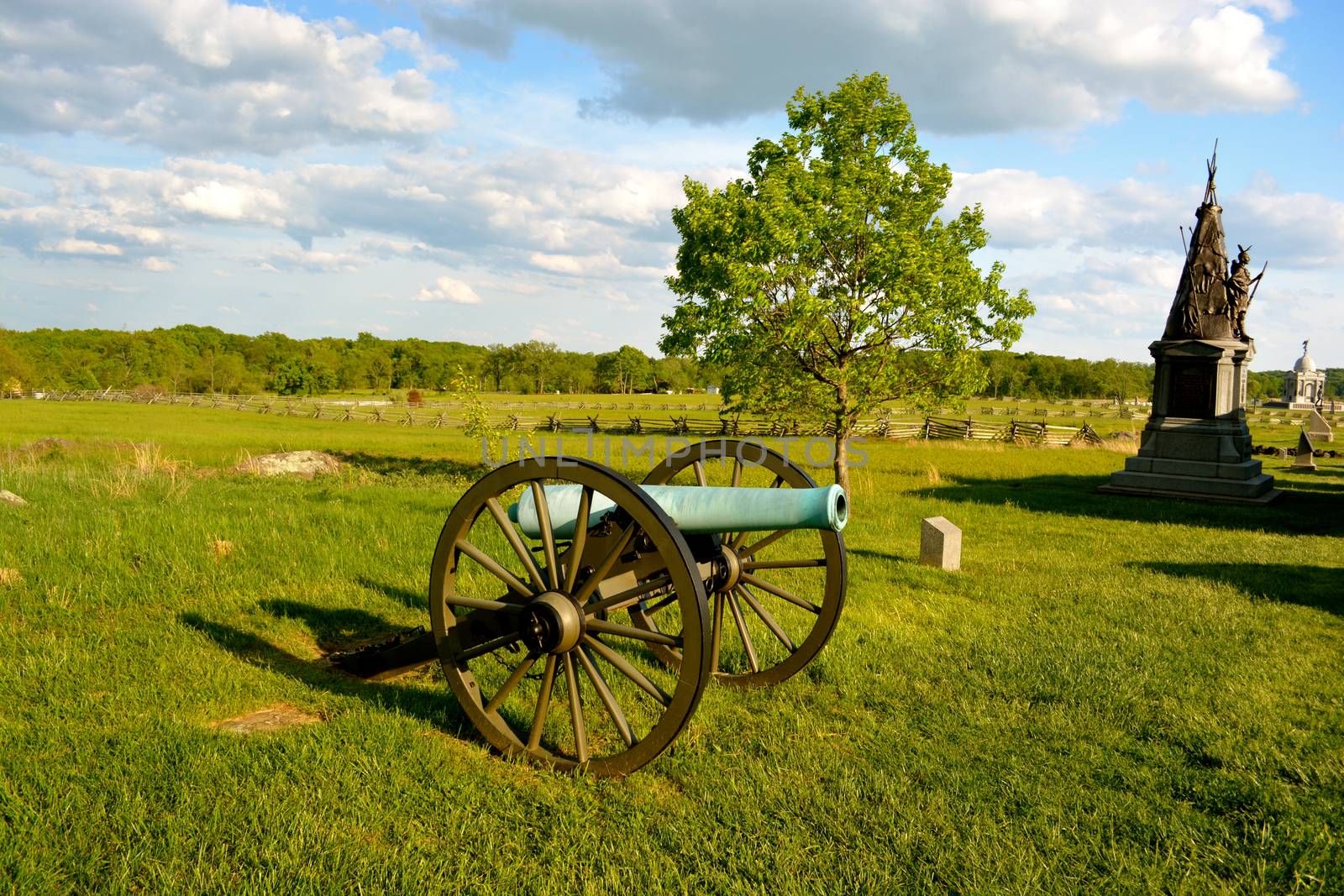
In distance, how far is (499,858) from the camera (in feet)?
10.2

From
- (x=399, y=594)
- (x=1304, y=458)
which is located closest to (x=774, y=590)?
(x=399, y=594)

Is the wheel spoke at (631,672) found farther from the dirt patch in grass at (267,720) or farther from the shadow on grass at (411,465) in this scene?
the shadow on grass at (411,465)

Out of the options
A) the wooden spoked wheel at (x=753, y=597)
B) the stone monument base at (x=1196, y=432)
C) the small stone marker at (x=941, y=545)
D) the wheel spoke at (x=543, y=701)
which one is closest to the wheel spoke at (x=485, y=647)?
the wheel spoke at (x=543, y=701)

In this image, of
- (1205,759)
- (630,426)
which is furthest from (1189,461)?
(630,426)

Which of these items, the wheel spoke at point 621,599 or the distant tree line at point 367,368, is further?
the distant tree line at point 367,368

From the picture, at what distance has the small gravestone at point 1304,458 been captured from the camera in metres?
21.7

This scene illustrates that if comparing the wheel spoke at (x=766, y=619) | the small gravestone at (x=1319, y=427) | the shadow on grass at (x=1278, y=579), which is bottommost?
the shadow on grass at (x=1278, y=579)

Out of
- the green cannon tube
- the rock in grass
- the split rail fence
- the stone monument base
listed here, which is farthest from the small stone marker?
the rock in grass

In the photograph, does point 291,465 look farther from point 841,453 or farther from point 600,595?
point 600,595

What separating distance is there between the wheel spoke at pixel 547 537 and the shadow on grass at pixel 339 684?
121 centimetres

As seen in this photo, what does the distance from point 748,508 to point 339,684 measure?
9.92ft

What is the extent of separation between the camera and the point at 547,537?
145 inches

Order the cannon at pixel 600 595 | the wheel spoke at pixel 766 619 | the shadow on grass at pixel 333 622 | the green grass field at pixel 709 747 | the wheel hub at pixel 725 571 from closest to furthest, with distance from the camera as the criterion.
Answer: the green grass field at pixel 709 747 < the cannon at pixel 600 595 < the wheel hub at pixel 725 571 < the wheel spoke at pixel 766 619 < the shadow on grass at pixel 333 622

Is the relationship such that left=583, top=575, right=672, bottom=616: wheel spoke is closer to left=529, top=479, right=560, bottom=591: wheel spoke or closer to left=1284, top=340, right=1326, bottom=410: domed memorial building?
left=529, top=479, right=560, bottom=591: wheel spoke
